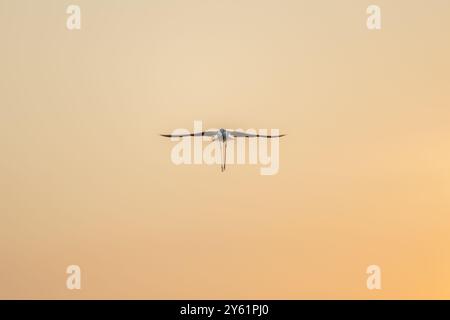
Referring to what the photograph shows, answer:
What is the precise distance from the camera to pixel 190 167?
18.7 m

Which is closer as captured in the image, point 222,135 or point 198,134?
point 222,135
